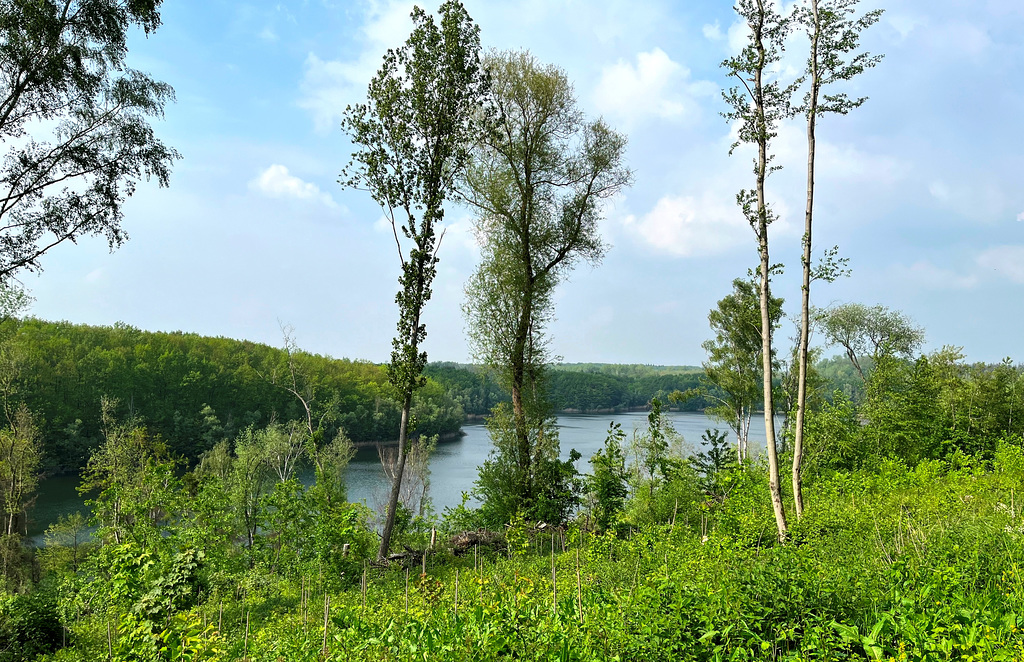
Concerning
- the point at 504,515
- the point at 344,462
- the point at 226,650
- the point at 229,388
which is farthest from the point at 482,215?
the point at 229,388

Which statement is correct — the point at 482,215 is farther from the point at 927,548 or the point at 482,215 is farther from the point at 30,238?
the point at 927,548

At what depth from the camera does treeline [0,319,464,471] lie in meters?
39.5

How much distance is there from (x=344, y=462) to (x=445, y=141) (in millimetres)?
25366

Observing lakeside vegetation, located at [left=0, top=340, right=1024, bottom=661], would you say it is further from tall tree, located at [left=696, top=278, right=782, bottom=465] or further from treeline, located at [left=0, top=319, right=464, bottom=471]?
treeline, located at [left=0, top=319, right=464, bottom=471]

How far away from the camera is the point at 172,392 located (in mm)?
48500

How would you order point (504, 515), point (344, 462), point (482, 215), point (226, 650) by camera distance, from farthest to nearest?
point (344, 462) < point (482, 215) < point (504, 515) < point (226, 650)

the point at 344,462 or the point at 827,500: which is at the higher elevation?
the point at 827,500

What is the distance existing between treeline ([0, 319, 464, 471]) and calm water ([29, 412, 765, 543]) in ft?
9.33

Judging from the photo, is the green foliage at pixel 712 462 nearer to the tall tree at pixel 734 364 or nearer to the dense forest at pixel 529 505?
the dense forest at pixel 529 505

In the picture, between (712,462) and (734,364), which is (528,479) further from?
(734,364)

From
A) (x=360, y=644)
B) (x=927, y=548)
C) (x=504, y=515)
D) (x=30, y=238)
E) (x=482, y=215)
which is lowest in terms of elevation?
(x=504, y=515)

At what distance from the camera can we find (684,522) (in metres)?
9.67

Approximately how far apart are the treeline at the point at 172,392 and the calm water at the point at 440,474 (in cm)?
284

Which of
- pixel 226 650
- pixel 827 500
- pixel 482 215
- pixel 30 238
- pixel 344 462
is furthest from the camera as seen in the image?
pixel 344 462
